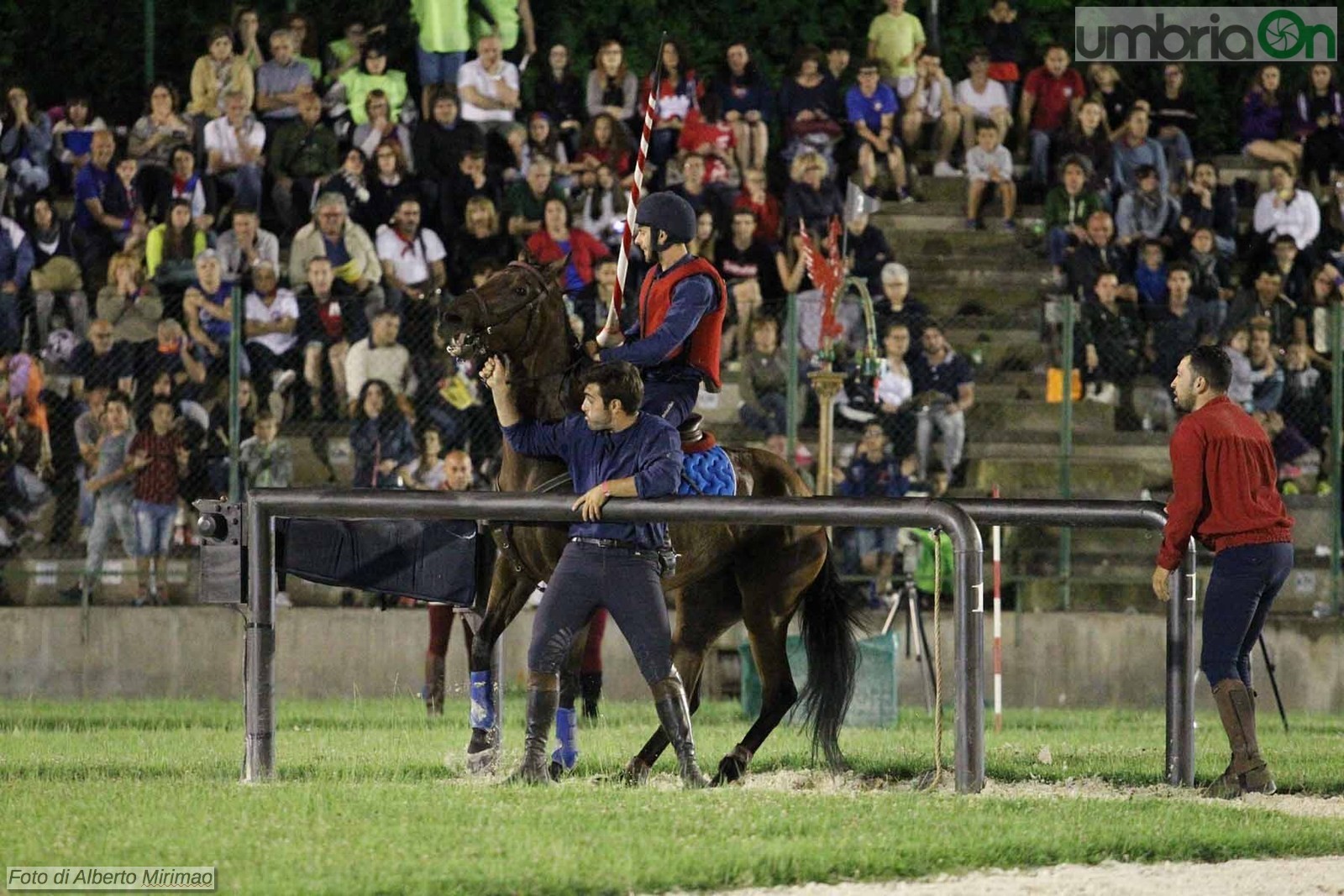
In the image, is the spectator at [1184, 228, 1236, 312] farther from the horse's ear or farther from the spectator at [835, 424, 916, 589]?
the horse's ear

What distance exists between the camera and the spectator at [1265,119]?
23.2 meters

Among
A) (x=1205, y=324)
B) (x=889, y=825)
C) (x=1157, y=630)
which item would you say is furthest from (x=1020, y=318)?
(x=889, y=825)

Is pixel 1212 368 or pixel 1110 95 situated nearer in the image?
pixel 1212 368

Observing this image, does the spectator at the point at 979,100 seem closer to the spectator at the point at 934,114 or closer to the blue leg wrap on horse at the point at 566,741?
the spectator at the point at 934,114

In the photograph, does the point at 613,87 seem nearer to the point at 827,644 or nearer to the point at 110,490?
the point at 110,490

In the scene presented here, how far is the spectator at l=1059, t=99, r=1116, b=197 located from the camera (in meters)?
21.8

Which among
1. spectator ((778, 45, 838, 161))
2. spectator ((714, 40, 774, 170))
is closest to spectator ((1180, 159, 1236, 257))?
spectator ((778, 45, 838, 161))

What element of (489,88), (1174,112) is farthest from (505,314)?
(1174,112)

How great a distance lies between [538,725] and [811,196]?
38.4ft

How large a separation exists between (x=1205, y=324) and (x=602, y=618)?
5.88m

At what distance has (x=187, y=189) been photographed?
793 inches

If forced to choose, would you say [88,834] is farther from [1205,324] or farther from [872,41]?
[872,41]

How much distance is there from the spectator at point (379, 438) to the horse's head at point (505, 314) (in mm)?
6778

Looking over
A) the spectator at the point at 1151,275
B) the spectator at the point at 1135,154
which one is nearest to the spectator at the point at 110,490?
the spectator at the point at 1151,275
